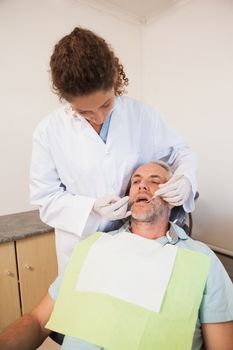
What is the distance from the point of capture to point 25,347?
0.86 meters

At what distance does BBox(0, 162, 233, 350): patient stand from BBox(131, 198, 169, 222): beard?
0.31ft

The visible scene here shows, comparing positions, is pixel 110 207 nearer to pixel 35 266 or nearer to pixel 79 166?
pixel 79 166

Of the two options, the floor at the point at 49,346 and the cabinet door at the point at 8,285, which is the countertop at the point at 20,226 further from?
the floor at the point at 49,346

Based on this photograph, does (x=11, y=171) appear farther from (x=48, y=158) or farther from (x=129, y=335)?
(x=129, y=335)

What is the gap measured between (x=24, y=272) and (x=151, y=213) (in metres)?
0.99

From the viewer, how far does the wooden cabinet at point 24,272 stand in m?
1.56

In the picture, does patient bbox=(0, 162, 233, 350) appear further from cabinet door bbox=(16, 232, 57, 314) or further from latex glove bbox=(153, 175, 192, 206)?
cabinet door bbox=(16, 232, 57, 314)

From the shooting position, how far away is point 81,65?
72 centimetres

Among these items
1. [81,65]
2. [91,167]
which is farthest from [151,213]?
[81,65]

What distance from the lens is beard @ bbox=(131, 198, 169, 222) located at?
1.08 metres

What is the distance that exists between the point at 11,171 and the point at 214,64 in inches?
69.4

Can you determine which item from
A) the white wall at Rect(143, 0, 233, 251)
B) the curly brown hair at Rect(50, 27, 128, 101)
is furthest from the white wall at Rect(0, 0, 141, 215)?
the curly brown hair at Rect(50, 27, 128, 101)

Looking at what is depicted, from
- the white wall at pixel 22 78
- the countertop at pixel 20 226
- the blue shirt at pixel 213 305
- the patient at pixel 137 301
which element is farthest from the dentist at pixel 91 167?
the white wall at pixel 22 78

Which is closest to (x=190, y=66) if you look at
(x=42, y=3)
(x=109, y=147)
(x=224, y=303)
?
(x=42, y=3)
